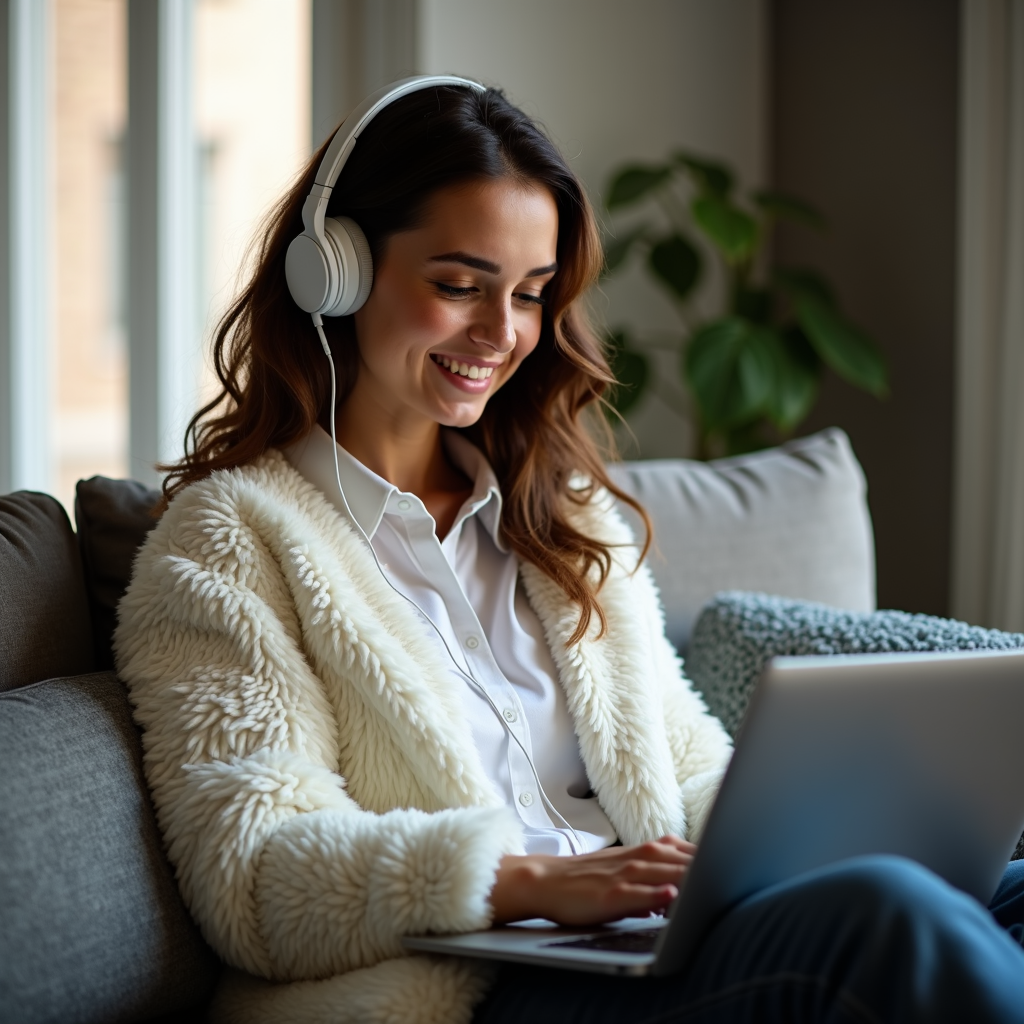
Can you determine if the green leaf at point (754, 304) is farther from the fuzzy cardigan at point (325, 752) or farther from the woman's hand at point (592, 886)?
the woman's hand at point (592, 886)

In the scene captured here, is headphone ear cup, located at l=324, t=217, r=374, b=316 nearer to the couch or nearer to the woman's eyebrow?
the woman's eyebrow

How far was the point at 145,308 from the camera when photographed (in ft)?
10.2

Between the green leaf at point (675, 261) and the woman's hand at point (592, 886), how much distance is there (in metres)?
1.88

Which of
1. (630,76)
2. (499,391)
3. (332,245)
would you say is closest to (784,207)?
(630,76)

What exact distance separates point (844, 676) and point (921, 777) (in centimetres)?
17

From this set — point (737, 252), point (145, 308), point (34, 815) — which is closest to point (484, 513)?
point (34, 815)

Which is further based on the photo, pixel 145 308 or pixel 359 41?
pixel 145 308

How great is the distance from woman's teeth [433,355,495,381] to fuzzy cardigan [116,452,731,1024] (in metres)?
0.21

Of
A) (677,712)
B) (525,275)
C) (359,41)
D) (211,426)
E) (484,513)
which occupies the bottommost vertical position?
(677,712)

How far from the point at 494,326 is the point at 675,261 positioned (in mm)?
1460

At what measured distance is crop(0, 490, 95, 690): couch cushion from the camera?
1.21 metres

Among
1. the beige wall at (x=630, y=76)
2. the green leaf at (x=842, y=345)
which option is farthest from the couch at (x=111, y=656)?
the beige wall at (x=630, y=76)

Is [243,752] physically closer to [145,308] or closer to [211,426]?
[211,426]

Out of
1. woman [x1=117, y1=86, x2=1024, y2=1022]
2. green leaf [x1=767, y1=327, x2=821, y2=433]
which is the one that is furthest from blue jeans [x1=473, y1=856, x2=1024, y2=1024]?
green leaf [x1=767, y1=327, x2=821, y2=433]
